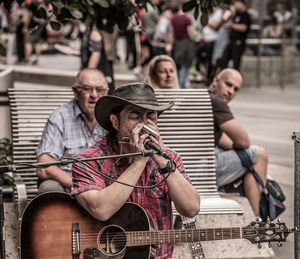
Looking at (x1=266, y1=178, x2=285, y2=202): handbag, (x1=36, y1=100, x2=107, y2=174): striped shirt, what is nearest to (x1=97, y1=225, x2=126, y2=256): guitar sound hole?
(x1=36, y1=100, x2=107, y2=174): striped shirt

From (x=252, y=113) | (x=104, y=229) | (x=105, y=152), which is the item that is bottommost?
(x=252, y=113)

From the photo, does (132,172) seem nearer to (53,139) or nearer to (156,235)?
(156,235)

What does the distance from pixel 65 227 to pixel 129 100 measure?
2.78 feet

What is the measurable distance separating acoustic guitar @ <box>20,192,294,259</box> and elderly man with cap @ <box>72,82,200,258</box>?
0.11 metres

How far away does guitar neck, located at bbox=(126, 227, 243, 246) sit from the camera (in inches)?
149

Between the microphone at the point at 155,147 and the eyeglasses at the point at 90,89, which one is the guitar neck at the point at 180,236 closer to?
the microphone at the point at 155,147

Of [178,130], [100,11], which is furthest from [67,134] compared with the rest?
[100,11]

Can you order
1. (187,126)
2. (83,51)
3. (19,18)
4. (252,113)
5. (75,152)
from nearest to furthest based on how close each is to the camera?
(75,152) < (187,126) < (83,51) < (252,113) < (19,18)

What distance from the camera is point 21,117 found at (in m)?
6.09

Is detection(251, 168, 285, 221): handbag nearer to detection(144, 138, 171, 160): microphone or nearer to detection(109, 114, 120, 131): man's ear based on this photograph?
detection(109, 114, 120, 131): man's ear

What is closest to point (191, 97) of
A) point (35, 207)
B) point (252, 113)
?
point (35, 207)

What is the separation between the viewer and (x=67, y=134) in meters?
5.64

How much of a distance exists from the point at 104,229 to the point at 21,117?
2312 millimetres

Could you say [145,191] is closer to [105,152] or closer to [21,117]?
[105,152]
